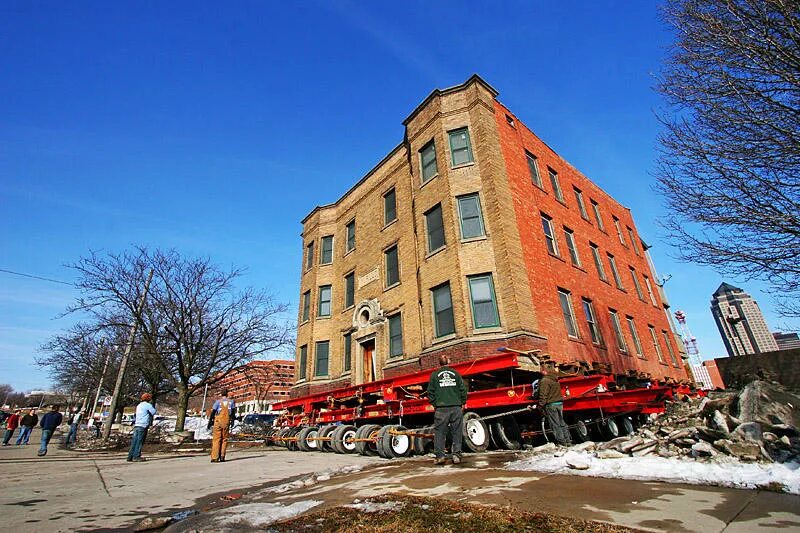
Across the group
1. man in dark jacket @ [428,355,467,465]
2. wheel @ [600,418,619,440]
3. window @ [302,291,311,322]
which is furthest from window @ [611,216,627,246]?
man in dark jacket @ [428,355,467,465]

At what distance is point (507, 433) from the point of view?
915 cm

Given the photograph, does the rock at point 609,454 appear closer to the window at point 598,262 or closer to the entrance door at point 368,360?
the entrance door at point 368,360

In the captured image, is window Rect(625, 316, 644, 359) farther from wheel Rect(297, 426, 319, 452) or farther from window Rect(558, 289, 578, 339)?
wheel Rect(297, 426, 319, 452)

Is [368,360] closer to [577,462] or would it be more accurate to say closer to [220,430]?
[220,430]

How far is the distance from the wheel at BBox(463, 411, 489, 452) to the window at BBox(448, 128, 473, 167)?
398 inches

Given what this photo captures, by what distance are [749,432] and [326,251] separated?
20043mm

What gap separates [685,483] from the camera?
161 inches

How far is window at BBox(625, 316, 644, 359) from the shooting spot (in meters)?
19.2

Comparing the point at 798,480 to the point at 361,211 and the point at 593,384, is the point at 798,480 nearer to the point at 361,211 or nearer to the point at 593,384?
the point at 593,384

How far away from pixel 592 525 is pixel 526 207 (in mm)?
14011

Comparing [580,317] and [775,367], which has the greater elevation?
[580,317]

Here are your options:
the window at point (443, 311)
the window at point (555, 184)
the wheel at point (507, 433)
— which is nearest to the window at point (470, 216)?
the window at point (443, 311)

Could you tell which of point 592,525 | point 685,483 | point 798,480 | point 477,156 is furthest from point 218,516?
point 477,156

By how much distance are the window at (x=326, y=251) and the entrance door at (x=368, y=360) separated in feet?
21.5
